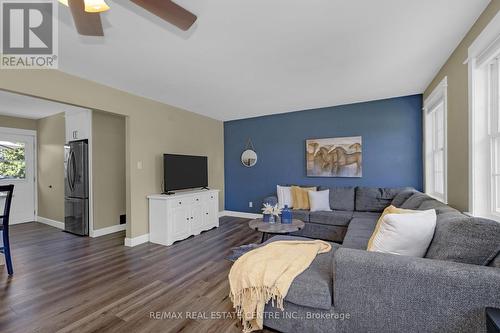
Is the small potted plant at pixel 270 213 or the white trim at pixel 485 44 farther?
the small potted plant at pixel 270 213

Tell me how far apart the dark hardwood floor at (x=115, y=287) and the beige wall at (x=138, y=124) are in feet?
2.48

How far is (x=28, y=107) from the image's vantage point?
439 centimetres

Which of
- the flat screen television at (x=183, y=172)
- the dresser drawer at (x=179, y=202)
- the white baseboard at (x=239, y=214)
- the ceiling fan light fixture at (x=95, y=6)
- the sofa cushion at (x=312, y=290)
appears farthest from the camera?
the white baseboard at (x=239, y=214)

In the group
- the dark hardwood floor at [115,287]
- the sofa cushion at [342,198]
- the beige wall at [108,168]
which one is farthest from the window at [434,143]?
the beige wall at [108,168]

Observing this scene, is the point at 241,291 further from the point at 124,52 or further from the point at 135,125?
the point at 135,125

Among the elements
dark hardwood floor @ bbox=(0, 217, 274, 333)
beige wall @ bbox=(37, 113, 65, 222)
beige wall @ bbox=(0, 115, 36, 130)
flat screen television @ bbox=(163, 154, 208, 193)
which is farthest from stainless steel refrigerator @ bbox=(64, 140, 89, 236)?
beige wall @ bbox=(0, 115, 36, 130)

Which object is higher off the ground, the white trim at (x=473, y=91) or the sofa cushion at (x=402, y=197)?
the white trim at (x=473, y=91)

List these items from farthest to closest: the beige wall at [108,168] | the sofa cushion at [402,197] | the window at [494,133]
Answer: the beige wall at [108,168] → the sofa cushion at [402,197] → the window at [494,133]

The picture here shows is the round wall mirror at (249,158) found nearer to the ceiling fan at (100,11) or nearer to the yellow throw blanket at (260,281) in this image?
the yellow throw blanket at (260,281)

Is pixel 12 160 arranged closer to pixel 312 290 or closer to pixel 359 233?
pixel 312 290

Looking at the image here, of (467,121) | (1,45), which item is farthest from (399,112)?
(1,45)

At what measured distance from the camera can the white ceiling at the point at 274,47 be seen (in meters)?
1.77

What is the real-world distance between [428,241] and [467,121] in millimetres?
1336

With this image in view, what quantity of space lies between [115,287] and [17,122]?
530cm
